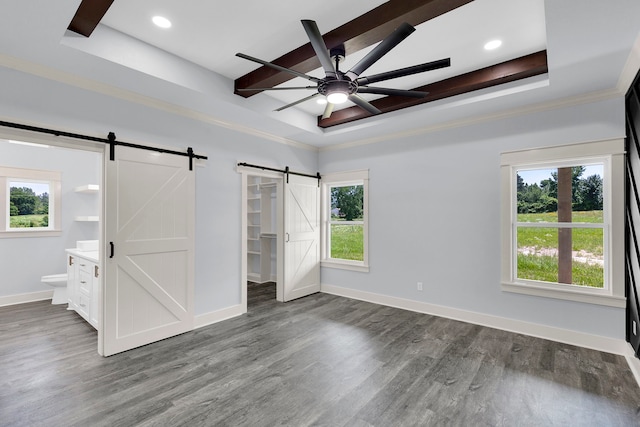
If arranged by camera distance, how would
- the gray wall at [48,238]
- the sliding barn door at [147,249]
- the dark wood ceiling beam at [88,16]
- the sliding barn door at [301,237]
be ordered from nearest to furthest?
the dark wood ceiling beam at [88,16], the sliding barn door at [147,249], the gray wall at [48,238], the sliding barn door at [301,237]

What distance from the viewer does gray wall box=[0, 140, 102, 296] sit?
479 cm

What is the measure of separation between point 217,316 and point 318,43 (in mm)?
3573

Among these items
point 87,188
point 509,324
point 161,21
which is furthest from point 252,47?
point 509,324

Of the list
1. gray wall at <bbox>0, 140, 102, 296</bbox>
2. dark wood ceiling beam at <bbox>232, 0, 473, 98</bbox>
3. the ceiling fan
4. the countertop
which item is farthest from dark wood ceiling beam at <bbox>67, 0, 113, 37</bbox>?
gray wall at <bbox>0, 140, 102, 296</bbox>

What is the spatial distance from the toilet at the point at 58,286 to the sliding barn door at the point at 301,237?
136 inches

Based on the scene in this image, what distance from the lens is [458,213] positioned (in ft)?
13.9

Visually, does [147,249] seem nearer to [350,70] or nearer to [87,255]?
[87,255]

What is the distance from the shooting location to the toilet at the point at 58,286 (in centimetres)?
465

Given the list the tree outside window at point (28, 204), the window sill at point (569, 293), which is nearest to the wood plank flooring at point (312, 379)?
the window sill at point (569, 293)

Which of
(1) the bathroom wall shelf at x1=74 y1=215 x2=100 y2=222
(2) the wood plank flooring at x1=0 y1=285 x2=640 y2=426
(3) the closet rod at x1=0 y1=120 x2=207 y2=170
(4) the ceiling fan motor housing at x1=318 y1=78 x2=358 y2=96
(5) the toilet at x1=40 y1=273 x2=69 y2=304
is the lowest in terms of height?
(2) the wood plank flooring at x1=0 y1=285 x2=640 y2=426

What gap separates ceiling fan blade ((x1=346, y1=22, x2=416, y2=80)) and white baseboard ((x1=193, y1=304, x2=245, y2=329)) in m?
3.38

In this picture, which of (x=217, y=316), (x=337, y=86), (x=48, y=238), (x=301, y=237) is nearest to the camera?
(x=337, y=86)

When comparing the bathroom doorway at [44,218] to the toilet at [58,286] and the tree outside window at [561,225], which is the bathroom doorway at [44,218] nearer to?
the toilet at [58,286]

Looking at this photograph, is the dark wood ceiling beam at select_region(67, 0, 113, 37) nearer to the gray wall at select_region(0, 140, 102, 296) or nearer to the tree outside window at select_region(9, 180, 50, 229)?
the gray wall at select_region(0, 140, 102, 296)
